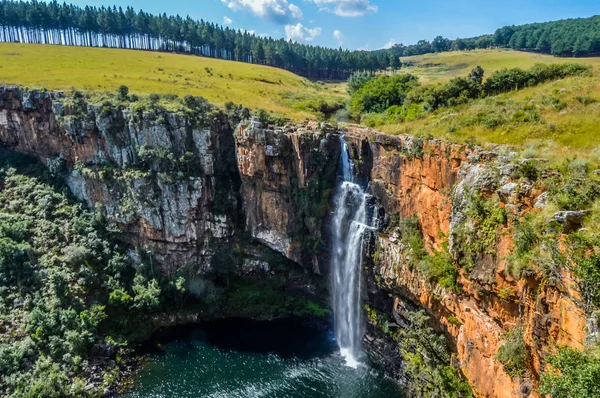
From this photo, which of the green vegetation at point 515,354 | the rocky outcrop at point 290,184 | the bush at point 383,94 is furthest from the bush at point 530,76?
the green vegetation at point 515,354

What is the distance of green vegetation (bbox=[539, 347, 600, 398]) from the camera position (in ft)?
Result: 45.0

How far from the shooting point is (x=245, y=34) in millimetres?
122625

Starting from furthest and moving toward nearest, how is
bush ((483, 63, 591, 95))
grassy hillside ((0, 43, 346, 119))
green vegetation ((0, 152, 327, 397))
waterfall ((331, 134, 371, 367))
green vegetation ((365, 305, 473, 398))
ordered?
grassy hillside ((0, 43, 346, 119)), bush ((483, 63, 591, 95)), waterfall ((331, 134, 371, 367)), green vegetation ((0, 152, 327, 397)), green vegetation ((365, 305, 473, 398))

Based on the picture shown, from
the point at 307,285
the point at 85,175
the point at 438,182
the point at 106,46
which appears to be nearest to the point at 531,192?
the point at 438,182

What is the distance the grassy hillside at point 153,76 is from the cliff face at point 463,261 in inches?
816

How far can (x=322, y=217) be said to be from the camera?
42469mm

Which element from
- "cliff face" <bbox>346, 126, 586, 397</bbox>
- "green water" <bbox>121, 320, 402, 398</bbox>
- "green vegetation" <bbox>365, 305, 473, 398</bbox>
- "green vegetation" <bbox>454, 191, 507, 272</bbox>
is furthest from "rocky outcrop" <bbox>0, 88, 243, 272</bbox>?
"green vegetation" <bbox>454, 191, 507, 272</bbox>

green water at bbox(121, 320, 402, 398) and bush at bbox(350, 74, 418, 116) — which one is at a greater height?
bush at bbox(350, 74, 418, 116)

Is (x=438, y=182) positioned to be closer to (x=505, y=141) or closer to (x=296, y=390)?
(x=505, y=141)

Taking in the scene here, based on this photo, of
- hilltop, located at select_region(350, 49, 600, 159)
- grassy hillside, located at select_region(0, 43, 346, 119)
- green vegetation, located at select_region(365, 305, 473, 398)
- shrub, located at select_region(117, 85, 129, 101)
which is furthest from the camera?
grassy hillside, located at select_region(0, 43, 346, 119)

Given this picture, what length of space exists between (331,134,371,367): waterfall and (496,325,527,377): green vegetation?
17.8m

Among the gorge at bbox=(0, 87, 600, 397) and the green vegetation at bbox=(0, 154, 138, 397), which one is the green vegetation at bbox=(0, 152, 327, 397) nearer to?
the green vegetation at bbox=(0, 154, 138, 397)

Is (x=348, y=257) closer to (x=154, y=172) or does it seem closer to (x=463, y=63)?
(x=154, y=172)

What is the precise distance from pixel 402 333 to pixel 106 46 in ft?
367
